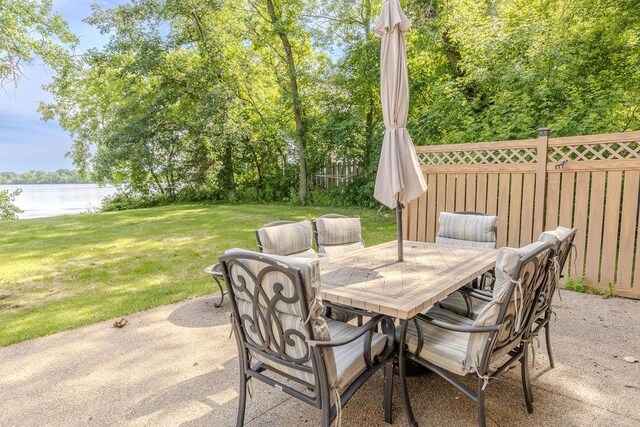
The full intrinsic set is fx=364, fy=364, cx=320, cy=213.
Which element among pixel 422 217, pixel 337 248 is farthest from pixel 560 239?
pixel 422 217

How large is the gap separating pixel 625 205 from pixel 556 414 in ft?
10.0

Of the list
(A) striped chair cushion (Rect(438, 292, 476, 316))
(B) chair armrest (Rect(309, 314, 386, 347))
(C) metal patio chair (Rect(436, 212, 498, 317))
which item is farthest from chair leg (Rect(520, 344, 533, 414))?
(C) metal patio chair (Rect(436, 212, 498, 317))

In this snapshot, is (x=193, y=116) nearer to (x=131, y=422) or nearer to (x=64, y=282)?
(x=64, y=282)

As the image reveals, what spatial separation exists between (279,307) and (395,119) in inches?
70.2

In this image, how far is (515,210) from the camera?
16.0ft

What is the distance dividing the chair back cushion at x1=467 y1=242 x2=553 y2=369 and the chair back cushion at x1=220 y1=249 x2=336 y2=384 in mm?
745

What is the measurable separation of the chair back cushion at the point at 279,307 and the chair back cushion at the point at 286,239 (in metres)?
1.49

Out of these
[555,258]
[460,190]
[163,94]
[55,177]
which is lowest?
[555,258]

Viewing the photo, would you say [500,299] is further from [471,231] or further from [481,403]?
[471,231]

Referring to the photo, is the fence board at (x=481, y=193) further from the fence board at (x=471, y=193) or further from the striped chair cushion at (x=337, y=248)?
the striped chair cushion at (x=337, y=248)

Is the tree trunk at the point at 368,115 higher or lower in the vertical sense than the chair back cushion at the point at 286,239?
higher

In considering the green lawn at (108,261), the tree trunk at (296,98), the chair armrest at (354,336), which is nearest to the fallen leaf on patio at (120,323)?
the green lawn at (108,261)

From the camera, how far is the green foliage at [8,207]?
42.0ft

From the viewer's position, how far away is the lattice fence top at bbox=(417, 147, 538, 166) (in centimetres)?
475
